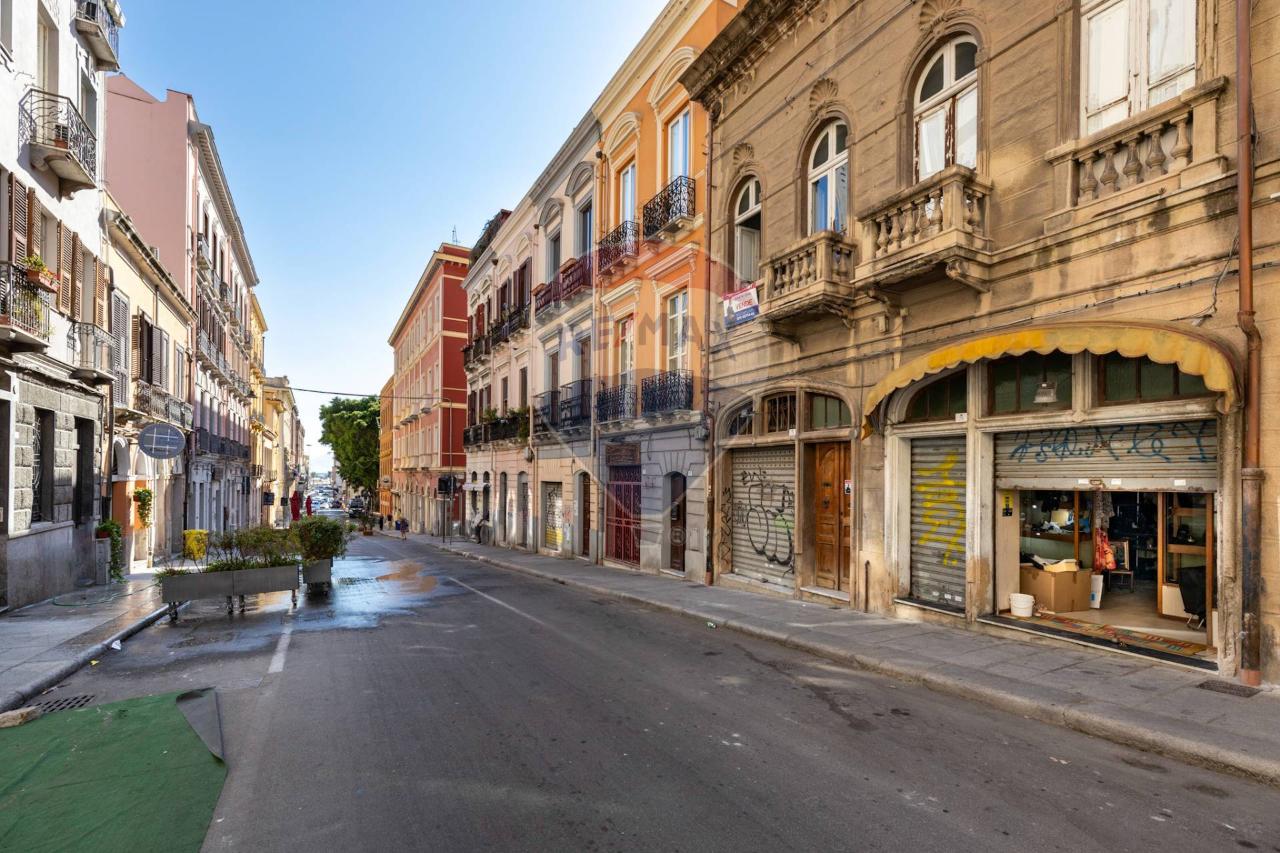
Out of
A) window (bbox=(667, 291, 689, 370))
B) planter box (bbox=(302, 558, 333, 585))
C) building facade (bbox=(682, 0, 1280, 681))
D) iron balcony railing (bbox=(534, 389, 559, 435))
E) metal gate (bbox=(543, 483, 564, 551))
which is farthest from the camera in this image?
metal gate (bbox=(543, 483, 564, 551))

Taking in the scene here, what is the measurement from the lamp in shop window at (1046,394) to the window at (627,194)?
12.5 m

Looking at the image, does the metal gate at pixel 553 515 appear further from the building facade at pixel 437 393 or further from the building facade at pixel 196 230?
the building facade at pixel 437 393

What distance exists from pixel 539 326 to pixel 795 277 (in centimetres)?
1527

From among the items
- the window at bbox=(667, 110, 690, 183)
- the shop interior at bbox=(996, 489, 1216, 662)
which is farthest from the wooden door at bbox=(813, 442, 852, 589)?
the window at bbox=(667, 110, 690, 183)

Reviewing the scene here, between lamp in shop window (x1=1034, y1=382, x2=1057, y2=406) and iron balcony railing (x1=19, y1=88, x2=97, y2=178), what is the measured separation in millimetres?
15856

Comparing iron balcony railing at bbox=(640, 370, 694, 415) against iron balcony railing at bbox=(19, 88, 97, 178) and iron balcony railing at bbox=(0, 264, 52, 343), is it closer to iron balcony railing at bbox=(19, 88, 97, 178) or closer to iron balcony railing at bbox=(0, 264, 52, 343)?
iron balcony railing at bbox=(0, 264, 52, 343)

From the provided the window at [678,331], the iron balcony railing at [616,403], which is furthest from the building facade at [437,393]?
the window at [678,331]

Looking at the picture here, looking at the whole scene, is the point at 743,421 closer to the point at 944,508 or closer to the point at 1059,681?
the point at 944,508

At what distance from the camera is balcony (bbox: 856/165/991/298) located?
28.6ft

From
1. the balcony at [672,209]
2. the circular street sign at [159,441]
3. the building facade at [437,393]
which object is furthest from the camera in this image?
the building facade at [437,393]

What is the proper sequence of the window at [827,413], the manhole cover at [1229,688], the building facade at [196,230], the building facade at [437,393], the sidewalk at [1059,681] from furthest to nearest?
the building facade at [437,393]
the building facade at [196,230]
the window at [827,413]
the manhole cover at [1229,688]
the sidewalk at [1059,681]

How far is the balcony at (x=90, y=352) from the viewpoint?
45.1 ft

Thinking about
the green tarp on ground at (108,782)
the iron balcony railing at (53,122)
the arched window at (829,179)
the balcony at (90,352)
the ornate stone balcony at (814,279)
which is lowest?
the green tarp on ground at (108,782)

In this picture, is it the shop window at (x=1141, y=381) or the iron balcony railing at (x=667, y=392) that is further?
the iron balcony railing at (x=667, y=392)
